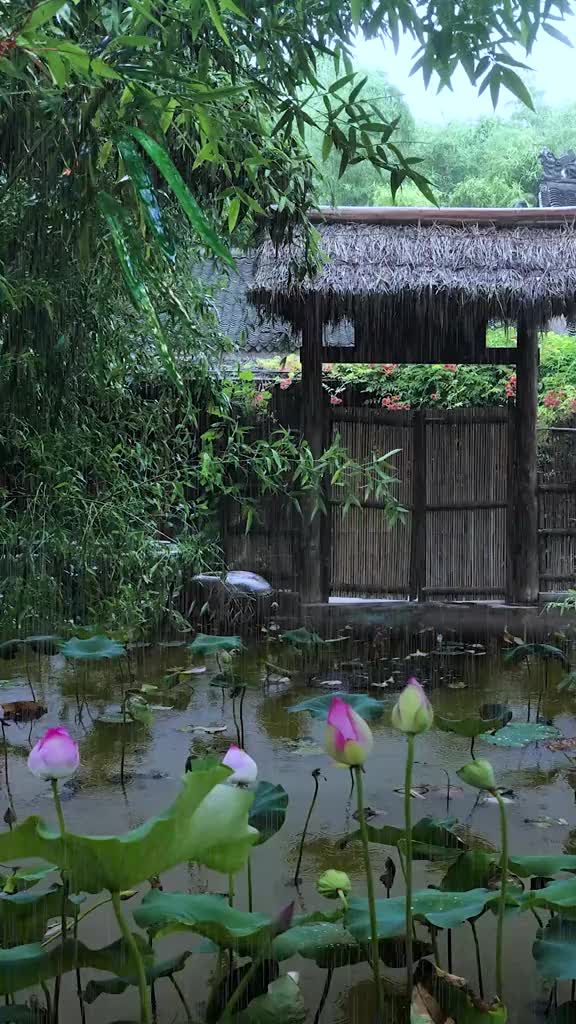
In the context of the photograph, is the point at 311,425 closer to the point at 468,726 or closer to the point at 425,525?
the point at 425,525

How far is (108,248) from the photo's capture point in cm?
257

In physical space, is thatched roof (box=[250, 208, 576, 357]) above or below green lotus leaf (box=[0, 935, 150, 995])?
above

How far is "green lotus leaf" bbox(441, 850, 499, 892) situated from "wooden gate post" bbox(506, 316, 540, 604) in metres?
4.38

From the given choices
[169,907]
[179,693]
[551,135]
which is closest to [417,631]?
[179,693]

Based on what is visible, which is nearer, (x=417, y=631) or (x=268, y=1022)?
(x=268, y=1022)

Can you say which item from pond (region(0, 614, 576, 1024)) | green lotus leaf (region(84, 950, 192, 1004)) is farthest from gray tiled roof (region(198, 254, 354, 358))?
green lotus leaf (region(84, 950, 192, 1004))

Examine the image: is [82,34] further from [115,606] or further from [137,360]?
[115,606]

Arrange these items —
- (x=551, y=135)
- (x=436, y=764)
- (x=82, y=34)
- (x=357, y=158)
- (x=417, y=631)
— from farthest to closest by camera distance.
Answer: (x=551, y=135), (x=417, y=631), (x=436, y=764), (x=357, y=158), (x=82, y=34)

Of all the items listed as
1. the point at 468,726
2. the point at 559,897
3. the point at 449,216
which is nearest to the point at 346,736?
the point at 559,897

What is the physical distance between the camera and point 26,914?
1312mm

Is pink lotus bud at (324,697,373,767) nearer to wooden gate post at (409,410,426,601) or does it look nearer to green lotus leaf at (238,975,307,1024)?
green lotus leaf at (238,975,307,1024)

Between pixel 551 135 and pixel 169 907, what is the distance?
1126cm

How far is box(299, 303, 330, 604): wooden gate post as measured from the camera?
546 centimetres

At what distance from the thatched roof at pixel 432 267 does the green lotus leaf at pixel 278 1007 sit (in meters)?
4.19
